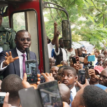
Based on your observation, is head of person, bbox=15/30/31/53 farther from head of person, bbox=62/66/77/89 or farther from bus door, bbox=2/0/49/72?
head of person, bbox=62/66/77/89

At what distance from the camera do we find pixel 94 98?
1525 mm

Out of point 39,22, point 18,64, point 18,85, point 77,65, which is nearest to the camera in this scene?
point 18,85

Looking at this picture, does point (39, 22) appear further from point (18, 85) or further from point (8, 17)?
point (18, 85)

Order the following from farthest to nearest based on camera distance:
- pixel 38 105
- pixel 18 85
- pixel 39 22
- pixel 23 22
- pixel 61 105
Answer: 1. pixel 23 22
2. pixel 39 22
3. pixel 18 85
4. pixel 61 105
5. pixel 38 105

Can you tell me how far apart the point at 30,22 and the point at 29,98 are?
2657 mm

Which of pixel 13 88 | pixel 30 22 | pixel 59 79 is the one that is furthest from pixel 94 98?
pixel 30 22

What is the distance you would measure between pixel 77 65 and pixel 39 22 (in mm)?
1278

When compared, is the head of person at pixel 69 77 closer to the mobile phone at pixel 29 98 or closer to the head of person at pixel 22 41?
the head of person at pixel 22 41

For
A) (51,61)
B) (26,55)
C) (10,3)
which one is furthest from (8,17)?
(51,61)

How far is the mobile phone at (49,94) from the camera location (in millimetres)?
1313

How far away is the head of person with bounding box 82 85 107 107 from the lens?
1501 mm

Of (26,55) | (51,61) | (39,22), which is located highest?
(39,22)

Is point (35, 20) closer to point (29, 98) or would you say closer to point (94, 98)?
point (94, 98)

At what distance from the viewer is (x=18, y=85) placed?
1957mm
